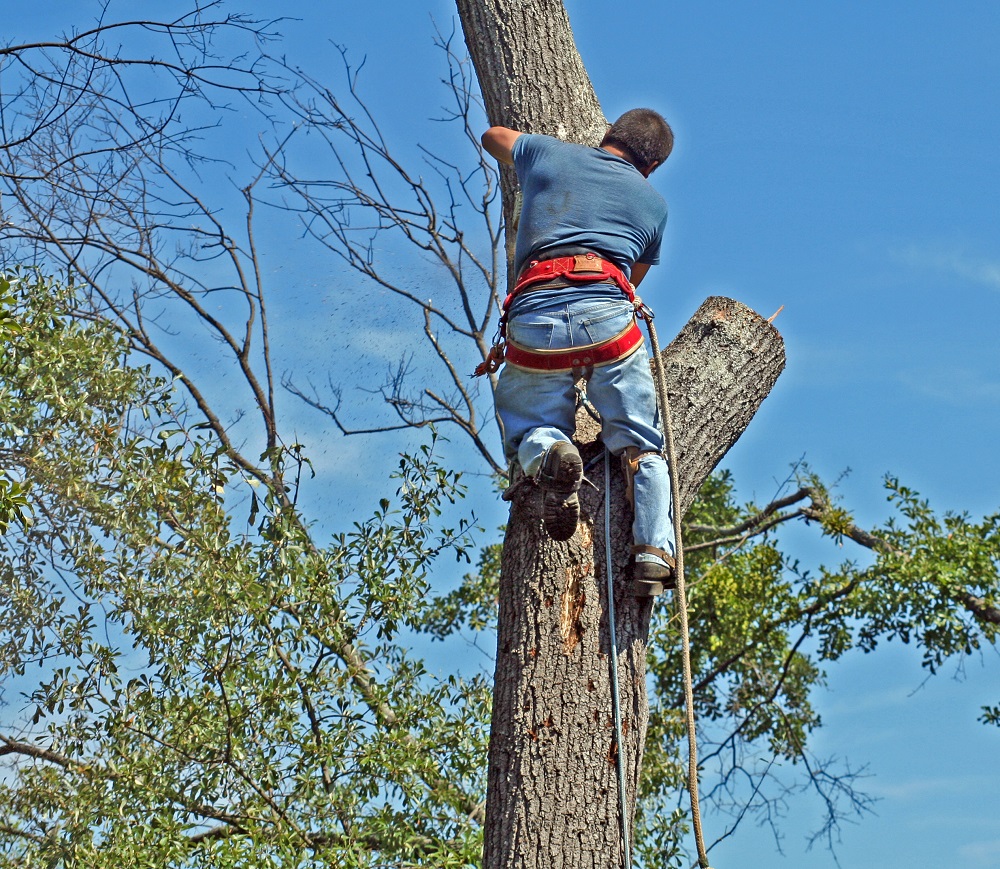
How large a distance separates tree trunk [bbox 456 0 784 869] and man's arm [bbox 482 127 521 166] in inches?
40.7

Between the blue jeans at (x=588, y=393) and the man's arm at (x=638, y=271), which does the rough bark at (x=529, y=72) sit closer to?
the man's arm at (x=638, y=271)

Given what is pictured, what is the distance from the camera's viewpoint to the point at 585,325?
3.98 meters

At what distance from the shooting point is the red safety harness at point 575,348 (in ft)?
13.1

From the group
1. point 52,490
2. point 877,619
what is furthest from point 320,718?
point 877,619

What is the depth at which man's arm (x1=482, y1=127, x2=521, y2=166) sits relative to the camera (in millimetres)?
4594

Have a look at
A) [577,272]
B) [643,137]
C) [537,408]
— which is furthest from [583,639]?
[643,137]

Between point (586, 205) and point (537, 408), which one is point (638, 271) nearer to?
point (586, 205)

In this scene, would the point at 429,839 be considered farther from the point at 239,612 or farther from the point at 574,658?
the point at 574,658

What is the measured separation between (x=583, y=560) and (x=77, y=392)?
302 centimetres

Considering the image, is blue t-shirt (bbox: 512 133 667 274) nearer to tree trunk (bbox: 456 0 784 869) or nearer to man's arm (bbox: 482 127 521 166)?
man's arm (bbox: 482 127 521 166)

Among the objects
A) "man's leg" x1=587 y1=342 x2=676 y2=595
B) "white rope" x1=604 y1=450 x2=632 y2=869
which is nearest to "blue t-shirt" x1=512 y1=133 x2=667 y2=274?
"man's leg" x1=587 y1=342 x2=676 y2=595

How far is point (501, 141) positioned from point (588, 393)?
4.07 ft

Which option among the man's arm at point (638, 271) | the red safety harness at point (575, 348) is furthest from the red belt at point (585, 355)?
the man's arm at point (638, 271)

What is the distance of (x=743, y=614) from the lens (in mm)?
8539
